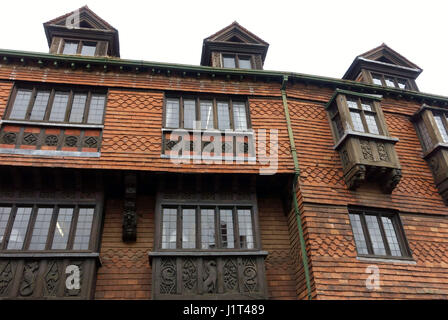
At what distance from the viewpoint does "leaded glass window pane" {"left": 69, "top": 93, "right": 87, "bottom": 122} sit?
11516 millimetres

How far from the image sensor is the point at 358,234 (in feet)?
35.8

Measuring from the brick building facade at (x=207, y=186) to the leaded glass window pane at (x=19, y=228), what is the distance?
3 cm

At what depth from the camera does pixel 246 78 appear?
43.8 ft

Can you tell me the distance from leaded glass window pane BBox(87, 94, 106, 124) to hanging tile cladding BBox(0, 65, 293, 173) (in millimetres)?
310

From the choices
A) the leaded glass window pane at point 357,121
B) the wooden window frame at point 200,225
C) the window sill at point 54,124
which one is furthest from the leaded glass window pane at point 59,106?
the leaded glass window pane at point 357,121

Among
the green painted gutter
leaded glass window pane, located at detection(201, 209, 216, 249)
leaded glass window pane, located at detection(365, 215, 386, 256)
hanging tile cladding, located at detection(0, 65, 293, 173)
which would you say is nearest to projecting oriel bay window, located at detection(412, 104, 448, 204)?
leaded glass window pane, located at detection(365, 215, 386, 256)

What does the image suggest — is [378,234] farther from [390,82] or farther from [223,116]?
[390,82]

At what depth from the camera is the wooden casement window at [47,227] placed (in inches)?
379

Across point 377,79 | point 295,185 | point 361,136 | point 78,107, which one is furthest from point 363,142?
point 78,107

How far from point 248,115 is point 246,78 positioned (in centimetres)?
164

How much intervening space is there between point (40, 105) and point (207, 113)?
18.1 feet

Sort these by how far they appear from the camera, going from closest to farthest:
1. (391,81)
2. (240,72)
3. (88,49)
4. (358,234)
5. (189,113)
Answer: (358,234)
(189,113)
(240,72)
(88,49)
(391,81)

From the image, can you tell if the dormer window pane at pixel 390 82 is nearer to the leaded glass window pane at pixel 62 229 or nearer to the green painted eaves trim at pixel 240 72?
the green painted eaves trim at pixel 240 72

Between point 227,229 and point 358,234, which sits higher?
point 227,229
